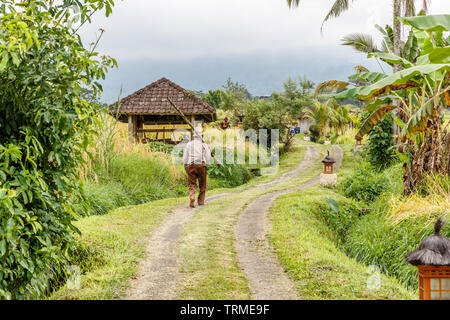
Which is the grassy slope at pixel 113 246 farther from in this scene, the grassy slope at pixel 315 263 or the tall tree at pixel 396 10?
the tall tree at pixel 396 10

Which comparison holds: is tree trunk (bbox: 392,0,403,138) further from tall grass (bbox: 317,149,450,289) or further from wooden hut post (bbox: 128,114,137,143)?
wooden hut post (bbox: 128,114,137,143)

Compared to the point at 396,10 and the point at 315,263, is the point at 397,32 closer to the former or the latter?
the point at 396,10

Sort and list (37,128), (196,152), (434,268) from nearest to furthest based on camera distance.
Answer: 1. (434,268)
2. (37,128)
3. (196,152)

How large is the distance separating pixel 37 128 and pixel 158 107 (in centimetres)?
1350

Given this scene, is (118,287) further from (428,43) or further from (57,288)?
(428,43)

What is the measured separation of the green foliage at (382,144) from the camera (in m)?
14.4

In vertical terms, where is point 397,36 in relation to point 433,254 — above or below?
above

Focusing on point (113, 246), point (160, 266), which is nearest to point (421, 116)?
point (160, 266)

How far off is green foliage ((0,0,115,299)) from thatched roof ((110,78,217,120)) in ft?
41.7

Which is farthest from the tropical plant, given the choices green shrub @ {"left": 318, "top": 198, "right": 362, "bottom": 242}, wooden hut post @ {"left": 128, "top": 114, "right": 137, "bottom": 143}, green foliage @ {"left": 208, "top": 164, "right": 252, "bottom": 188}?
wooden hut post @ {"left": 128, "top": 114, "right": 137, "bottom": 143}

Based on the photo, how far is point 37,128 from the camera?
4191 mm

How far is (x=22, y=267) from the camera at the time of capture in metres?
4.15

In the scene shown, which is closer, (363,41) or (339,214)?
(339,214)

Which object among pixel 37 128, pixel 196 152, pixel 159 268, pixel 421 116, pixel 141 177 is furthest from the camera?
pixel 141 177
